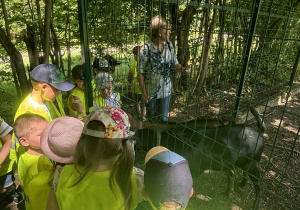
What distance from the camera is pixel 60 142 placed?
1.41 meters

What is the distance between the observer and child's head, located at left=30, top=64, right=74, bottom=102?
2217 mm

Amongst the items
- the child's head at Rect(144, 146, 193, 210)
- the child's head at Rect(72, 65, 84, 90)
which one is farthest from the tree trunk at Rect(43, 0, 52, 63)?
the child's head at Rect(144, 146, 193, 210)

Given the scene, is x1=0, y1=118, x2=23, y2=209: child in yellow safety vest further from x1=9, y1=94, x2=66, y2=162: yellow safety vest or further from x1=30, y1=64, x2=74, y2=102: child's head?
x1=30, y1=64, x2=74, y2=102: child's head

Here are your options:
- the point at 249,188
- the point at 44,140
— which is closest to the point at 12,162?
the point at 44,140

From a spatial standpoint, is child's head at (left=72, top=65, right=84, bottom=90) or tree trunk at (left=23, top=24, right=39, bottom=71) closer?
child's head at (left=72, top=65, right=84, bottom=90)

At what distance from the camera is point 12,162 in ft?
8.00

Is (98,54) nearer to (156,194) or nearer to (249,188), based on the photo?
(156,194)

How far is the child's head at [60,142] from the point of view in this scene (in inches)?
55.5

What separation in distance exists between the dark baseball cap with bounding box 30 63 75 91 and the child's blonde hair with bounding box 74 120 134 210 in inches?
49.6

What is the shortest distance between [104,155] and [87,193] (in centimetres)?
23

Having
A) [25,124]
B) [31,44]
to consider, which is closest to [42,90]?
[25,124]

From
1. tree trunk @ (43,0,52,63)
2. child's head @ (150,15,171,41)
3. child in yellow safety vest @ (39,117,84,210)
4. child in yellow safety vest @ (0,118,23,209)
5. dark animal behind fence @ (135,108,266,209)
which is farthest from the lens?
tree trunk @ (43,0,52,63)

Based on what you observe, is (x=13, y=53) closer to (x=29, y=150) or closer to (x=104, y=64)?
(x=104, y=64)

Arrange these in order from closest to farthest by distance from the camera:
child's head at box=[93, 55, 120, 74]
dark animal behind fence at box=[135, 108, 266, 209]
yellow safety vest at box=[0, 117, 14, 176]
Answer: yellow safety vest at box=[0, 117, 14, 176] < dark animal behind fence at box=[135, 108, 266, 209] < child's head at box=[93, 55, 120, 74]
